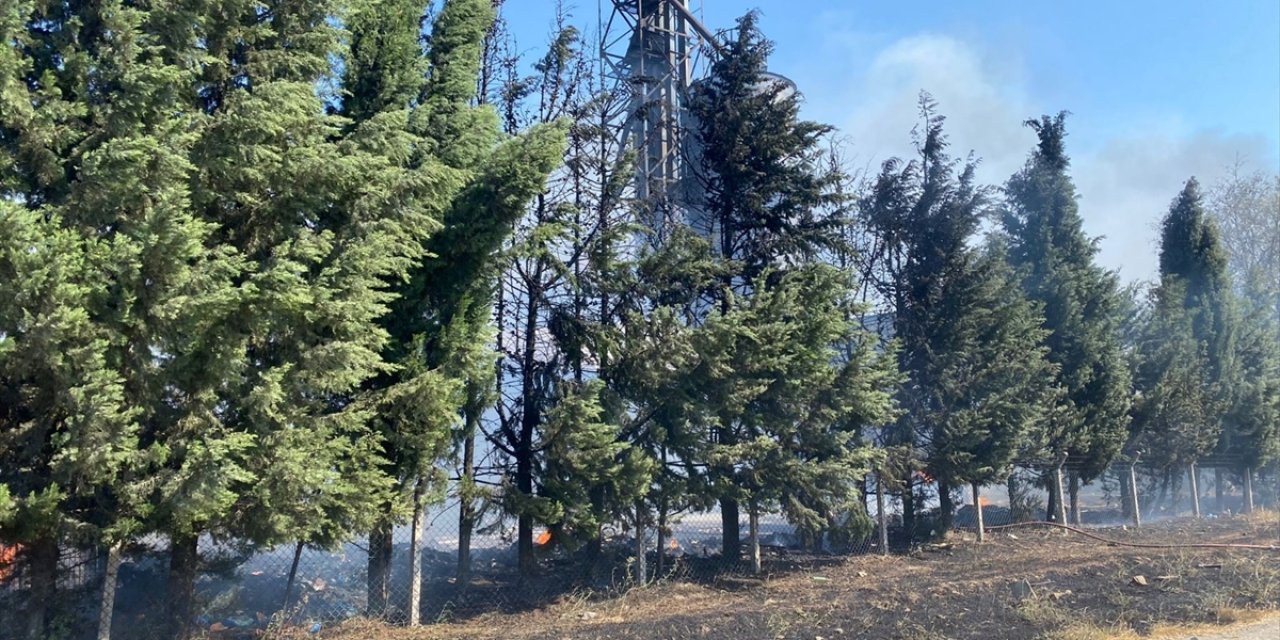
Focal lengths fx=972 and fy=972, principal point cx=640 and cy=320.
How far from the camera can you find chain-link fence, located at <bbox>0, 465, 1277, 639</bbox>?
28.7 ft

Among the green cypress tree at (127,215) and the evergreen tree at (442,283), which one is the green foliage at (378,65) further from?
the green cypress tree at (127,215)

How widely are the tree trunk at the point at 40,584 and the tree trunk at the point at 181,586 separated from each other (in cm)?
96

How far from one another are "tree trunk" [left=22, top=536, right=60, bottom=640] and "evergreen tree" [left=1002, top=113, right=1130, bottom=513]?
18.1 metres

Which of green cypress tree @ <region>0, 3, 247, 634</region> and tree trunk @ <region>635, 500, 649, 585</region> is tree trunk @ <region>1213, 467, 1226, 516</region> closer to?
tree trunk @ <region>635, 500, 649, 585</region>

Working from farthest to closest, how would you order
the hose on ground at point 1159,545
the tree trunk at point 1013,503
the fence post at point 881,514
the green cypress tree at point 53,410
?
1. the tree trunk at point 1013,503
2. the hose on ground at point 1159,545
3. the fence post at point 881,514
4. the green cypress tree at point 53,410

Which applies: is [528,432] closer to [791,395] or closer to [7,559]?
[791,395]

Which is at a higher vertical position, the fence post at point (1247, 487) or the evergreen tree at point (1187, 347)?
the evergreen tree at point (1187, 347)

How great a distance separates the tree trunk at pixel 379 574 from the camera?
1067 cm

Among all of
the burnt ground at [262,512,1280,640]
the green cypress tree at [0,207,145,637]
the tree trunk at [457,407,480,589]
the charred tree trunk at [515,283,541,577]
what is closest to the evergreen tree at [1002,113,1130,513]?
the burnt ground at [262,512,1280,640]

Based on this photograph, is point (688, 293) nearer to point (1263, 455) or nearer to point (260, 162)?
point (260, 162)

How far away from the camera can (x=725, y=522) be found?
48.4 ft

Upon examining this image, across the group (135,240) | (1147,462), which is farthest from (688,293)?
(1147,462)

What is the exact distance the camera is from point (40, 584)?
8.18 meters

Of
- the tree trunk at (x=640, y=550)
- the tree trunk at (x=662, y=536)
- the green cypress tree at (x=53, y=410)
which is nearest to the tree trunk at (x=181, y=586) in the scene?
the green cypress tree at (x=53, y=410)
